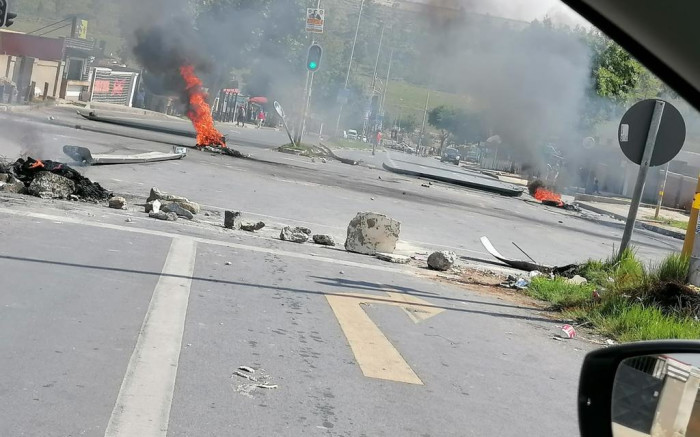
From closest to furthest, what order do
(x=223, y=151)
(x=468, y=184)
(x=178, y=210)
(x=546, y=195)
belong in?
(x=178, y=210), (x=223, y=151), (x=468, y=184), (x=546, y=195)

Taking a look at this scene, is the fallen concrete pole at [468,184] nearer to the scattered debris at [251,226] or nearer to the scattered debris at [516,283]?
the scattered debris at [251,226]

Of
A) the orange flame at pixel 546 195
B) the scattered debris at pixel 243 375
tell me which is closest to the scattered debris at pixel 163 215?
the scattered debris at pixel 243 375

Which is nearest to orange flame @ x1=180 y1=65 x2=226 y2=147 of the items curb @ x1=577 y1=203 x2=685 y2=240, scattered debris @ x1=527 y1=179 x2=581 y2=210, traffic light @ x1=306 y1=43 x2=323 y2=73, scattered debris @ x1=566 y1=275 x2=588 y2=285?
traffic light @ x1=306 y1=43 x2=323 y2=73

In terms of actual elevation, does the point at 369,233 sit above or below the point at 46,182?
above

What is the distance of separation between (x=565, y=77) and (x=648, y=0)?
129ft

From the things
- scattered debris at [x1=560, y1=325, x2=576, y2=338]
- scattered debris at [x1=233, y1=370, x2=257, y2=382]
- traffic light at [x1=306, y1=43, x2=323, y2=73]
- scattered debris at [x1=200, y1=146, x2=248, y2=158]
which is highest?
traffic light at [x1=306, y1=43, x2=323, y2=73]

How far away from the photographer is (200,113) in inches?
1325

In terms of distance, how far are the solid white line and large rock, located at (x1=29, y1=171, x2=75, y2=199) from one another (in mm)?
4688

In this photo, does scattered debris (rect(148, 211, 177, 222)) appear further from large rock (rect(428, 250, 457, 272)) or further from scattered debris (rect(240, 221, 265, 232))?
large rock (rect(428, 250, 457, 272))

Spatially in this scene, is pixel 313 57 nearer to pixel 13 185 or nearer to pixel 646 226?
pixel 646 226

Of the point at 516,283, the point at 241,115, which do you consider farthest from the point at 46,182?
the point at 241,115

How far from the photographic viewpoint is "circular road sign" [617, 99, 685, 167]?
1070cm

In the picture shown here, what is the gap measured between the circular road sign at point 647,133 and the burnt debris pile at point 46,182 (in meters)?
7.00

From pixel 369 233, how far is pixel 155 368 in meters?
7.81
